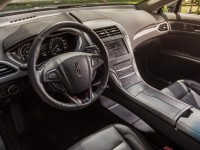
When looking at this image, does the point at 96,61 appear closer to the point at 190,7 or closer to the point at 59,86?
the point at 59,86

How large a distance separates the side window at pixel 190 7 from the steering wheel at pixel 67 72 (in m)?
1.46

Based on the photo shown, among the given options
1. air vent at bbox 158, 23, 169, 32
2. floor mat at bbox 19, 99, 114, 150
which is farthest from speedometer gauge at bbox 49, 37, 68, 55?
air vent at bbox 158, 23, 169, 32

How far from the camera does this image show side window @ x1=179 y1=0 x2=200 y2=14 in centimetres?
257

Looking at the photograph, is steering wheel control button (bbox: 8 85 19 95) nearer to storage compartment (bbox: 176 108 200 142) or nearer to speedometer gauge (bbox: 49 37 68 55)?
speedometer gauge (bbox: 49 37 68 55)

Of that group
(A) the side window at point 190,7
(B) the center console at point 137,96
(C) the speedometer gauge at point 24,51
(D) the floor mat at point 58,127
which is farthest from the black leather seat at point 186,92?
(C) the speedometer gauge at point 24,51

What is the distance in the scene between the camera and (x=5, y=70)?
57.1 inches

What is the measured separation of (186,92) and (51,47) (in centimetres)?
104

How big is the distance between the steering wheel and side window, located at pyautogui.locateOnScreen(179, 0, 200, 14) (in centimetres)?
146

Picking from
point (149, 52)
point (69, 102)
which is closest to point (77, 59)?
point (69, 102)

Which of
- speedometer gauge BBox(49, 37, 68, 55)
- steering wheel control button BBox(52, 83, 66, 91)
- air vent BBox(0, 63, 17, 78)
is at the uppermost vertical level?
speedometer gauge BBox(49, 37, 68, 55)

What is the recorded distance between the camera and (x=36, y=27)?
63.1 inches

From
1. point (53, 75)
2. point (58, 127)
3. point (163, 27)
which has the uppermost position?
point (53, 75)

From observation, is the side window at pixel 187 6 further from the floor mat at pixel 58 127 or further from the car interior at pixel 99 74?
the floor mat at pixel 58 127

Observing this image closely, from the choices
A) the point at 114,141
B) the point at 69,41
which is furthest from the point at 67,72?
the point at 114,141
